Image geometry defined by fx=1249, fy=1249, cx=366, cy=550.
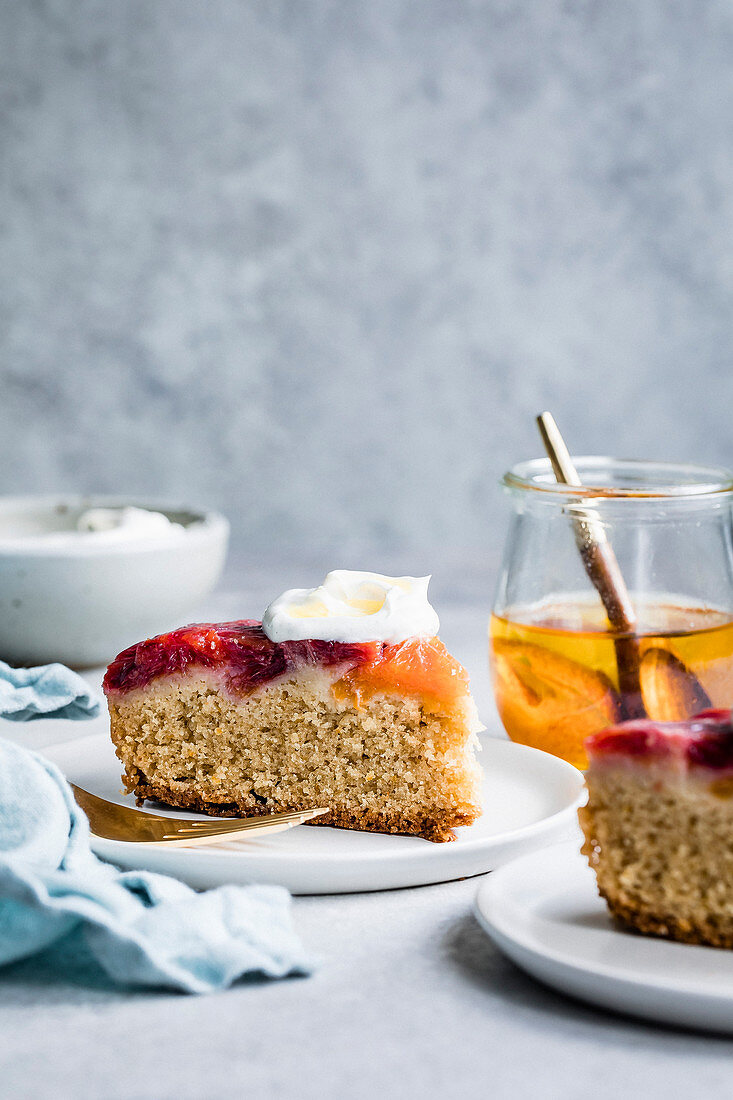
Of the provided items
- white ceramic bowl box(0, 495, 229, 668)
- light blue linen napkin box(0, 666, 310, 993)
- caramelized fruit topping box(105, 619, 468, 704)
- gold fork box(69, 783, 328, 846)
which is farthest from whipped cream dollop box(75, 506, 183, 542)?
light blue linen napkin box(0, 666, 310, 993)

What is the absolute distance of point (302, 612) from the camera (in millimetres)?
1456

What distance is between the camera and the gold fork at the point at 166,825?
1.31 m

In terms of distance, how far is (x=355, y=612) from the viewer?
146 centimetres

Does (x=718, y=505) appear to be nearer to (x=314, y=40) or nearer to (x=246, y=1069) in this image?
(x=246, y=1069)

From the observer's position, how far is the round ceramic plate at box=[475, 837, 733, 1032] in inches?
37.4

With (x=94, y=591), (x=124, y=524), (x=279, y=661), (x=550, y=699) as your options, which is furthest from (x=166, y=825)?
(x=124, y=524)

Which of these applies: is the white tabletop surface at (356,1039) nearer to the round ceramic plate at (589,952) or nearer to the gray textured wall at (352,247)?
the round ceramic plate at (589,952)

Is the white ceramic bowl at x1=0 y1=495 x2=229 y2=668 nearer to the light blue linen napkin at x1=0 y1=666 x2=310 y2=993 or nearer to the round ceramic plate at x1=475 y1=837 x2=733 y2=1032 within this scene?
the light blue linen napkin at x1=0 y1=666 x2=310 y2=993

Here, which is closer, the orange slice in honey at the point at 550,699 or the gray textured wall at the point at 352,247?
the orange slice in honey at the point at 550,699

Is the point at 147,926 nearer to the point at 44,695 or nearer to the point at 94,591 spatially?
the point at 44,695

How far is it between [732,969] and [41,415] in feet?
9.02

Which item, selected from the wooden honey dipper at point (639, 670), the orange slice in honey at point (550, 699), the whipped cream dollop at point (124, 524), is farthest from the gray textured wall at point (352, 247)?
the wooden honey dipper at point (639, 670)

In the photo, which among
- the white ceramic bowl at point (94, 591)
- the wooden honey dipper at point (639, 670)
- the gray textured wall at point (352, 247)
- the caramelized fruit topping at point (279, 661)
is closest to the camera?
the caramelized fruit topping at point (279, 661)

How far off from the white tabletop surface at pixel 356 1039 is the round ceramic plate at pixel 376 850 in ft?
0.30
